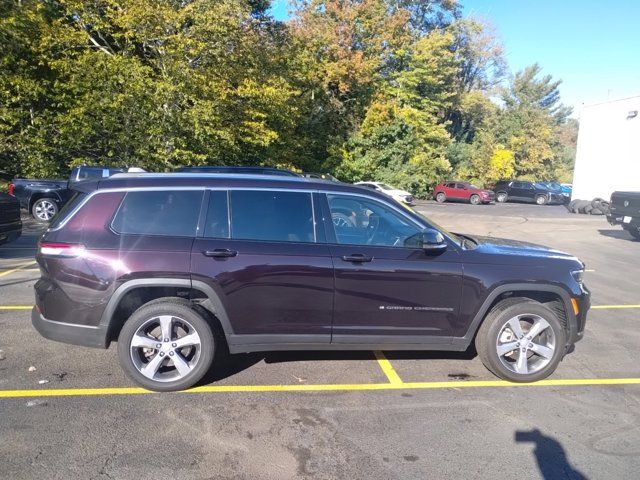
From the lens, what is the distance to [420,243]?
4.09 m

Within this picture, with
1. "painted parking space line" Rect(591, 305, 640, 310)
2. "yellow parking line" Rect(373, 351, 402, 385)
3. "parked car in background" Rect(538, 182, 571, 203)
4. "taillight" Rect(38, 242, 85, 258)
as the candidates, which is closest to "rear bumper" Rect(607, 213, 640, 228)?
"painted parking space line" Rect(591, 305, 640, 310)

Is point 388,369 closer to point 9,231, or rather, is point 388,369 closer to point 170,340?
point 170,340

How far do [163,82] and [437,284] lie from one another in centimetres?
1540

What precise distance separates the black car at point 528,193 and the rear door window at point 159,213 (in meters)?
36.2

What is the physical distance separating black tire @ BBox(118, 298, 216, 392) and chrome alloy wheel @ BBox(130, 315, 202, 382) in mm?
15

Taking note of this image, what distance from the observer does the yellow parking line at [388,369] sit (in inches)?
170

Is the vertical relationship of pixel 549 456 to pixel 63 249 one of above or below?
below

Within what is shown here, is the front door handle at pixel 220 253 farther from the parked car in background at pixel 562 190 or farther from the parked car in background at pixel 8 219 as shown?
the parked car in background at pixel 562 190

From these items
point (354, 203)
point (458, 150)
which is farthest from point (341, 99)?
point (354, 203)

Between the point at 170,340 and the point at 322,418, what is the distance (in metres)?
1.39

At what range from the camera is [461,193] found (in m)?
33.9

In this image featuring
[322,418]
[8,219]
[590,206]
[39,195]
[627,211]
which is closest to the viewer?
[322,418]

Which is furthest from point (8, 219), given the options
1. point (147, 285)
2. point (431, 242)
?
point (431, 242)

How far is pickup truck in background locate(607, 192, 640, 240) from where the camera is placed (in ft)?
47.0
